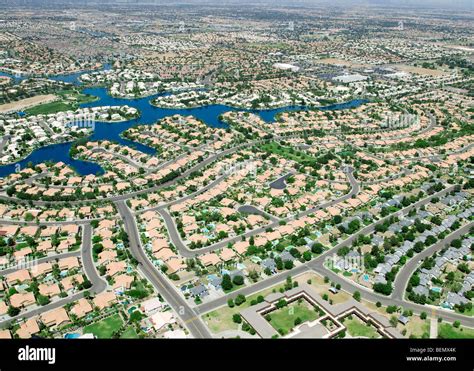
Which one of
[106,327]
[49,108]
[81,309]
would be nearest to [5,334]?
[81,309]

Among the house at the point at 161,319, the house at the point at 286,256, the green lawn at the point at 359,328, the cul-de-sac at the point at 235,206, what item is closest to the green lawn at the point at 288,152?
the cul-de-sac at the point at 235,206

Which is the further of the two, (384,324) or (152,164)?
(152,164)

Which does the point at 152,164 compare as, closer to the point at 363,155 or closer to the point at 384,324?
the point at 363,155

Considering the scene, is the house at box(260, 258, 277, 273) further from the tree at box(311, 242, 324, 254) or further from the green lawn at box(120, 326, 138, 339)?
the green lawn at box(120, 326, 138, 339)

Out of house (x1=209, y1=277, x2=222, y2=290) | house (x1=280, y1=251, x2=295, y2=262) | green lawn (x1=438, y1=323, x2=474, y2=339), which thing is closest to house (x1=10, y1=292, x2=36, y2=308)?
house (x1=209, y1=277, x2=222, y2=290)

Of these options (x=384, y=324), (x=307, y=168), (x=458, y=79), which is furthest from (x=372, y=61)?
(x=384, y=324)
